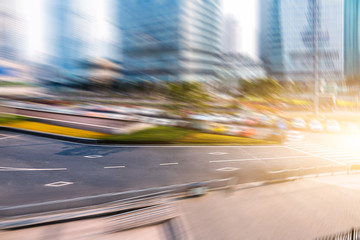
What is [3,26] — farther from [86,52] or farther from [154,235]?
[154,235]

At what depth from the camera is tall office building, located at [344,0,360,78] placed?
178ft

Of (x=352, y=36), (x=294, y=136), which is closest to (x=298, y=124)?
(x=294, y=136)

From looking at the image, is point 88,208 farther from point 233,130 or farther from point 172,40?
point 172,40

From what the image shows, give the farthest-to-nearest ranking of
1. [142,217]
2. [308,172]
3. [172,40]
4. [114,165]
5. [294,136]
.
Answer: [294,136]
[172,40]
[114,165]
[308,172]
[142,217]

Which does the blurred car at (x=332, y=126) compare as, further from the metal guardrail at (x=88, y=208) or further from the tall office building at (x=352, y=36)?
the tall office building at (x=352, y=36)

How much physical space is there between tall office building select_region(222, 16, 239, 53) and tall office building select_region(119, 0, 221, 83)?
1007 millimetres

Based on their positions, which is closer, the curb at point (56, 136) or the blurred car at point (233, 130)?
the curb at point (56, 136)

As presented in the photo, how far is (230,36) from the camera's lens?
2238cm

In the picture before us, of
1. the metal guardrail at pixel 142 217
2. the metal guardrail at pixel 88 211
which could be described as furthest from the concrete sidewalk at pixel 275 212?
the metal guardrail at pixel 88 211

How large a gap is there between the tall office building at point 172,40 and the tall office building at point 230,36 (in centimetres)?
101

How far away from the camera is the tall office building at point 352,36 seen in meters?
54.2

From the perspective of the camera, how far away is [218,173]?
→ 991cm

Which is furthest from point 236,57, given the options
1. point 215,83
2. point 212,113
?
point 212,113

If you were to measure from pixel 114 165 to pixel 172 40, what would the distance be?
413 inches
